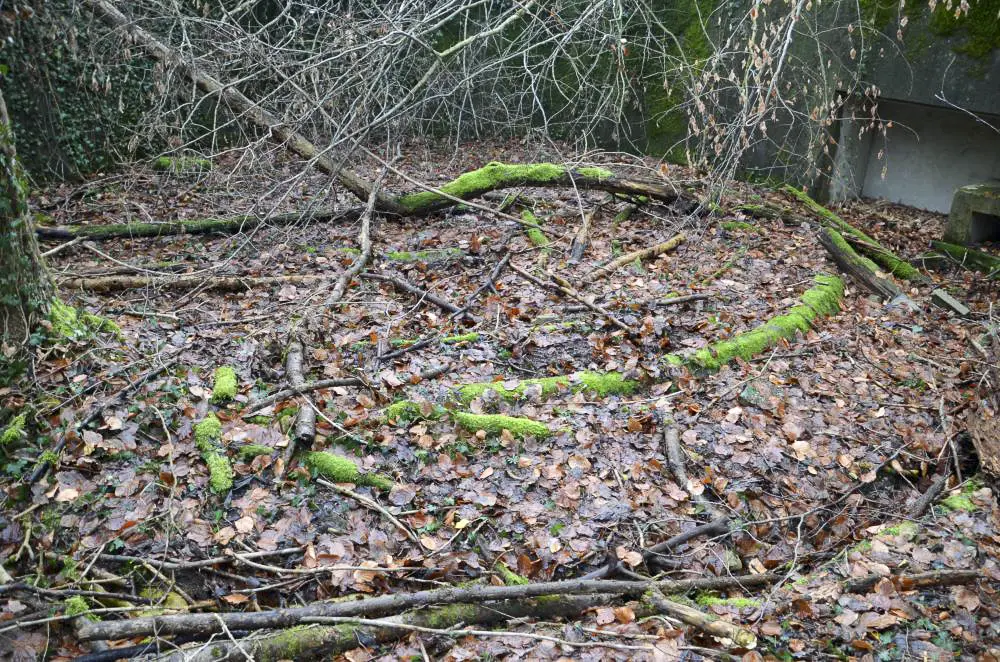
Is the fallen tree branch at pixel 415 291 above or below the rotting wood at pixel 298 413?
above

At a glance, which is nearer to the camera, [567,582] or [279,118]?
[567,582]

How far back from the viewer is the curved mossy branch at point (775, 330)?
214 inches

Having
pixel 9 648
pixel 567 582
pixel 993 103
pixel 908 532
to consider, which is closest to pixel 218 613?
pixel 9 648

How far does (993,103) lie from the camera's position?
784 cm

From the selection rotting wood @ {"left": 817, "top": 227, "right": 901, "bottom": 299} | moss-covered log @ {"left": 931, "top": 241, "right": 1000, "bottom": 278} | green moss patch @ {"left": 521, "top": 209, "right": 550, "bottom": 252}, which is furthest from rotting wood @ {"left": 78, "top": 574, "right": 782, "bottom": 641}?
moss-covered log @ {"left": 931, "top": 241, "right": 1000, "bottom": 278}

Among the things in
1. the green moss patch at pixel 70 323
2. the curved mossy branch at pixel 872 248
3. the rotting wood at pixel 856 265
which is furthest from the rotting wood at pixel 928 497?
the green moss patch at pixel 70 323

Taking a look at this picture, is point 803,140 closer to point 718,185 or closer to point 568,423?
point 718,185

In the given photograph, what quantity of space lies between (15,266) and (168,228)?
3.85 meters

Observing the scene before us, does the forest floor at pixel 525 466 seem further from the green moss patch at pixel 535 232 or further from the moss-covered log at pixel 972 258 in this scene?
the moss-covered log at pixel 972 258

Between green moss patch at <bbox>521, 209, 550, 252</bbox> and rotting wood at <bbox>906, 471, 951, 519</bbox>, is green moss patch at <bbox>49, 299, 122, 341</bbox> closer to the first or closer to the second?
green moss patch at <bbox>521, 209, 550, 252</bbox>

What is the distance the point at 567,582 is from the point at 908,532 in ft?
6.67

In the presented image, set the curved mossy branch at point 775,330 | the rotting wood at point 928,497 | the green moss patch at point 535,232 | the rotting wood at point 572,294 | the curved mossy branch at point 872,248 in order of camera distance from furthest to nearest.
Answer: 1. the curved mossy branch at point 872,248
2. the green moss patch at point 535,232
3. the rotting wood at point 572,294
4. the curved mossy branch at point 775,330
5. the rotting wood at point 928,497

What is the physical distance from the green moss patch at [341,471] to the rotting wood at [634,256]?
3.28 m

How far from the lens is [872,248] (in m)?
8.03
